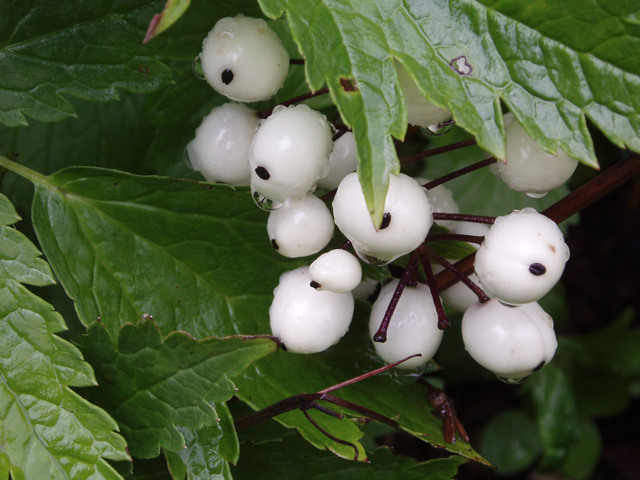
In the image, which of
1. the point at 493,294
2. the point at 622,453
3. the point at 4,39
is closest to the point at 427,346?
the point at 493,294

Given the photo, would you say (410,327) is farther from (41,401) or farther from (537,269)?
(41,401)

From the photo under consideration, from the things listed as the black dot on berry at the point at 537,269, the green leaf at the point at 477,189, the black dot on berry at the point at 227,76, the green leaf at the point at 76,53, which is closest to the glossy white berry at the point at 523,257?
the black dot on berry at the point at 537,269

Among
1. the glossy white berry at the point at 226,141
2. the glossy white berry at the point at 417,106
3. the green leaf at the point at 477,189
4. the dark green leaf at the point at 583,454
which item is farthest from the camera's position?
the dark green leaf at the point at 583,454

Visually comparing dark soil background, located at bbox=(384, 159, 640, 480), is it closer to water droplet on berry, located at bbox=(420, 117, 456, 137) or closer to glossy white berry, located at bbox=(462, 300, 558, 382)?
glossy white berry, located at bbox=(462, 300, 558, 382)

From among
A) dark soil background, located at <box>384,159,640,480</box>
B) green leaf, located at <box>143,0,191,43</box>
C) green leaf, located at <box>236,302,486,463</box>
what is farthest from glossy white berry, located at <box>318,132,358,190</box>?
dark soil background, located at <box>384,159,640,480</box>

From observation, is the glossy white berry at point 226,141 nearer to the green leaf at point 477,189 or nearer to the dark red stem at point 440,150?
the dark red stem at point 440,150

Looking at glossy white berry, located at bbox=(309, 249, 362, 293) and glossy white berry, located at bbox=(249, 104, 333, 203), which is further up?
glossy white berry, located at bbox=(249, 104, 333, 203)
